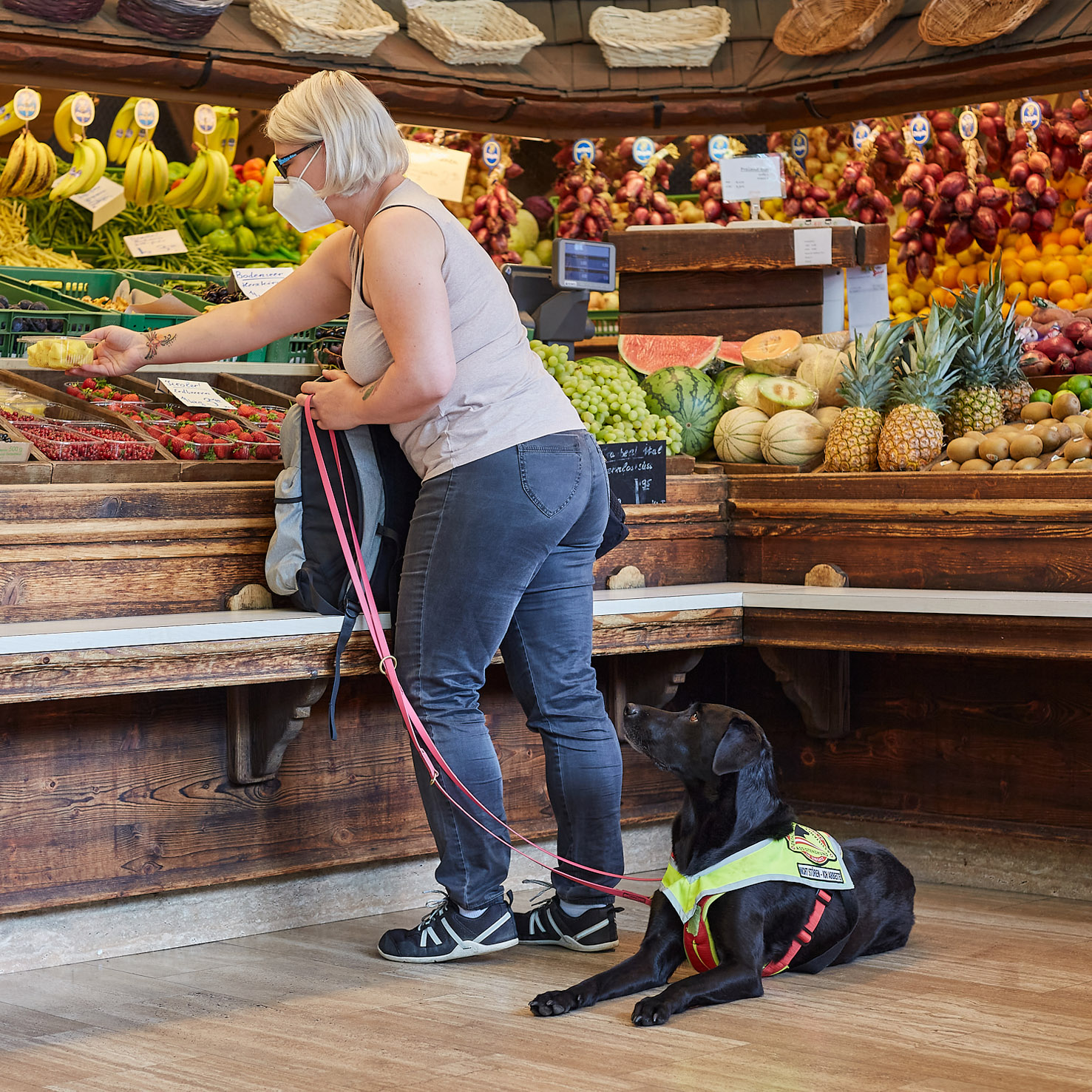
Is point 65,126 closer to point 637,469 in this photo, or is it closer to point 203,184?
point 203,184

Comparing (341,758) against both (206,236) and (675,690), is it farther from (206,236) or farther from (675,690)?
(206,236)

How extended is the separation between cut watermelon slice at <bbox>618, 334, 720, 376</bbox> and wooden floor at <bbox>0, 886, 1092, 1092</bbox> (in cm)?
205

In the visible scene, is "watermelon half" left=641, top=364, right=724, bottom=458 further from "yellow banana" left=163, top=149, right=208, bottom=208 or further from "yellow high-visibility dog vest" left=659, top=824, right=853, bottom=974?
"yellow banana" left=163, top=149, right=208, bottom=208

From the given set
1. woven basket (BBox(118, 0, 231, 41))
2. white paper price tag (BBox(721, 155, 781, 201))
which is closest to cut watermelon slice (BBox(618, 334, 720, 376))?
white paper price tag (BBox(721, 155, 781, 201))

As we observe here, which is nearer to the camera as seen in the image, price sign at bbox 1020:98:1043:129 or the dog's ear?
the dog's ear

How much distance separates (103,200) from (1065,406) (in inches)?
157

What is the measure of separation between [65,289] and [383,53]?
59.8 inches

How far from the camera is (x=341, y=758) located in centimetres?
333

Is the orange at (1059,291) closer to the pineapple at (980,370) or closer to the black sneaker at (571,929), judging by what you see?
the pineapple at (980,370)

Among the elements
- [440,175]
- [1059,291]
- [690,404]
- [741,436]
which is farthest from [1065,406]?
[440,175]

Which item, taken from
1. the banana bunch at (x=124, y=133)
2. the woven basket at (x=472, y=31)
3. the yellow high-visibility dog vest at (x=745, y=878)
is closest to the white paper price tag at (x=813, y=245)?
the woven basket at (x=472, y=31)

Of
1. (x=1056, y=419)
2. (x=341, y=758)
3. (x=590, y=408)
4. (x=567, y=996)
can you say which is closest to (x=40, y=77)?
(x=590, y=408)

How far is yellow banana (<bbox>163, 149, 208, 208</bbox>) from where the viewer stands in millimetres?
6465

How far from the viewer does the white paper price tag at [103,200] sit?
5.91 m
